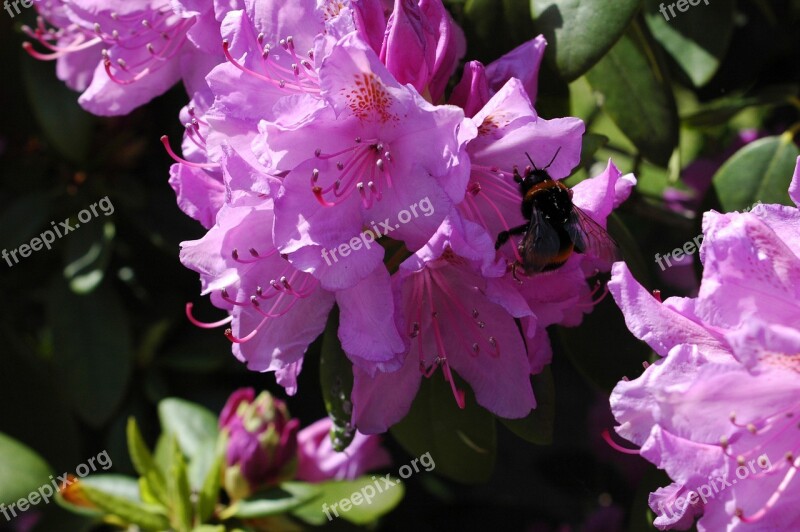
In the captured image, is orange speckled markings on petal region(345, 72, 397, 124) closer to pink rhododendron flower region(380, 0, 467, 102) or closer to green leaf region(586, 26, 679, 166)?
pink rhododendron flower region(380, 0, 467, 102)

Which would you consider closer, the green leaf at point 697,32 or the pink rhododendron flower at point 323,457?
the green leaf at point 697,32

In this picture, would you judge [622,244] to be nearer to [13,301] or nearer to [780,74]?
[780,74]

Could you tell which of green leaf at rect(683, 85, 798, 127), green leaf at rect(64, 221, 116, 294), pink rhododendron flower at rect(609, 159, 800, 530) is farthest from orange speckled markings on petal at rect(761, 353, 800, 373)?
green leaf at rect(64, 221, 116, 294)

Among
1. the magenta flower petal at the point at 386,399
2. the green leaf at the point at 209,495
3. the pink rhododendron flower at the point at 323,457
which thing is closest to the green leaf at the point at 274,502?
the green leaf at the point at 209,495

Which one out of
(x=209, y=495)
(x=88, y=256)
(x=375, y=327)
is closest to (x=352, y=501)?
(x=209, y=495)

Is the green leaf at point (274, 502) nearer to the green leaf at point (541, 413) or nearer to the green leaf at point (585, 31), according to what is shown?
the green leaf at point (541, 413)

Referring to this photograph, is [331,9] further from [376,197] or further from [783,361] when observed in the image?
[783,361]
